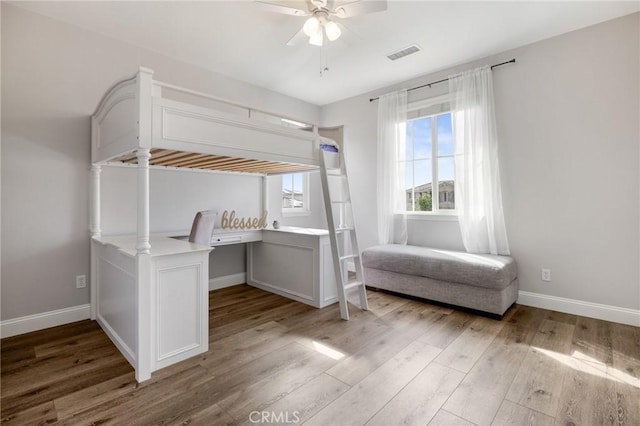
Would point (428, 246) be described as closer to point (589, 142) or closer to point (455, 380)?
point (589, 142)

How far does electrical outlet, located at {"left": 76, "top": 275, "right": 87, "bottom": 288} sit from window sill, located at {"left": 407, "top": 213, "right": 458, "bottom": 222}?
12.2 ft

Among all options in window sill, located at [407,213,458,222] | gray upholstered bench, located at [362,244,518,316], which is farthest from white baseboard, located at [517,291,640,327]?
window sill, located at [407,213,458,222]

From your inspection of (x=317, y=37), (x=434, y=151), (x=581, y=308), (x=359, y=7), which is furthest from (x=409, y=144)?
(x=581, y=308)

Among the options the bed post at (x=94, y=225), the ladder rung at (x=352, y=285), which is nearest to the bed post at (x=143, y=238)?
the bed post at (x=94, y=225)

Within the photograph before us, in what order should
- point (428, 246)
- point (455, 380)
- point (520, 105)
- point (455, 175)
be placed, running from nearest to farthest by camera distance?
point (455, 380), point (520, 105), point (455, 175), point (428, 246)

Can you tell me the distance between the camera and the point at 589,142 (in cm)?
288

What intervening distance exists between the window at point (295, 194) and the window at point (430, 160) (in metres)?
1.70

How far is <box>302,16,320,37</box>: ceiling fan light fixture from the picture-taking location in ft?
7.59

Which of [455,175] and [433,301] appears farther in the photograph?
[455,175]

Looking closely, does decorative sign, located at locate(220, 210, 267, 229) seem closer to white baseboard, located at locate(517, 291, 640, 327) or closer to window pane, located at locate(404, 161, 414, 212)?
window pane, located at locate(404, 161, 414, 212)

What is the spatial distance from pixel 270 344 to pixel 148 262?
1.12 meters

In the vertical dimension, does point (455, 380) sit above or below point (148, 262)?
below

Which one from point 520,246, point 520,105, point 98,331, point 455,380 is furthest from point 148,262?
point 520,105

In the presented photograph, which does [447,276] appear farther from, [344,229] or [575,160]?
[575,160]
